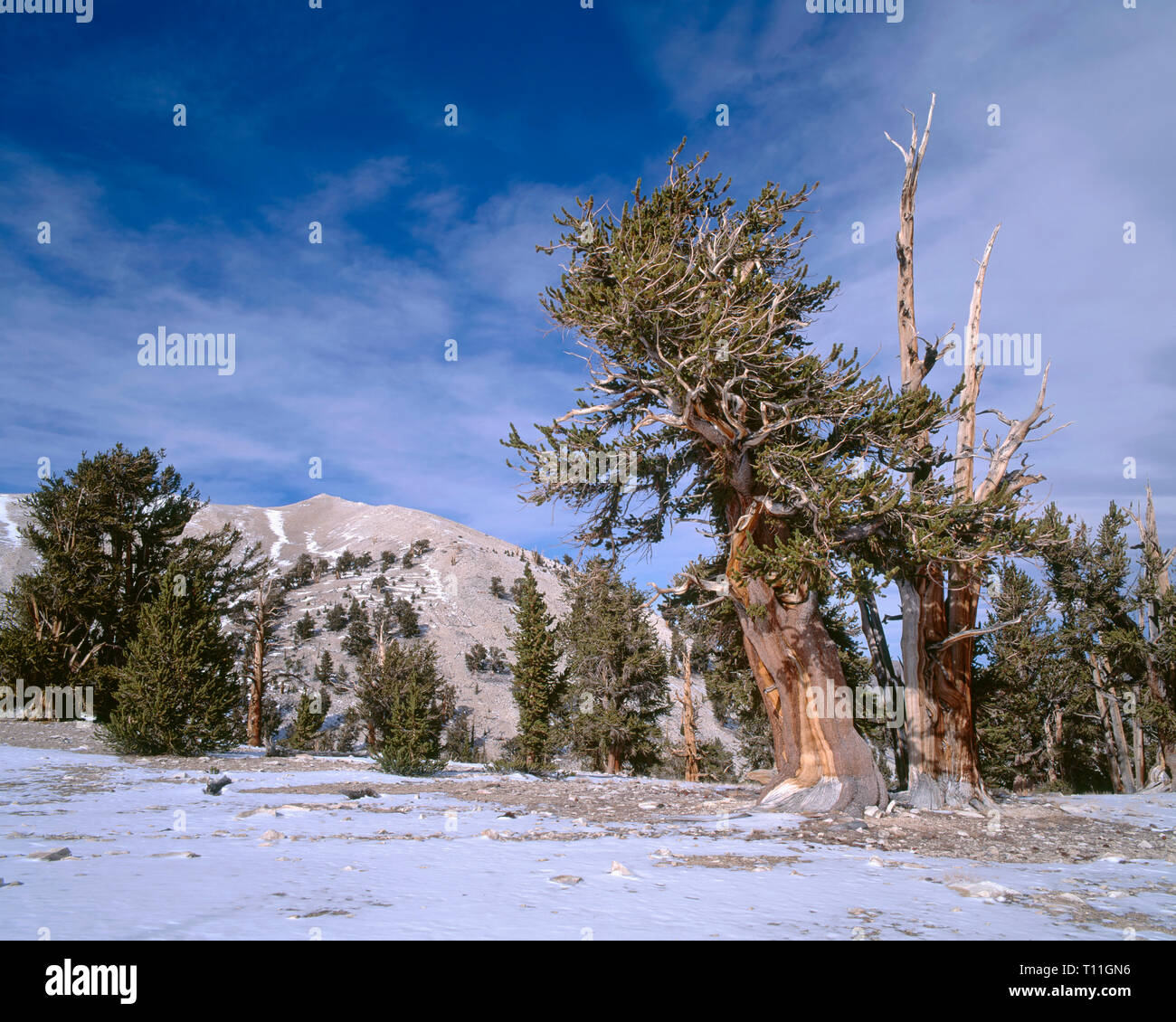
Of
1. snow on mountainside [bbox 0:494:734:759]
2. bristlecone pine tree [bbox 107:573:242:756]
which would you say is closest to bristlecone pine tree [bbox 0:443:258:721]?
snow on mountainside [bbox 0:494:734:759]

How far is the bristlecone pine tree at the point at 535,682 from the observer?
2633cm

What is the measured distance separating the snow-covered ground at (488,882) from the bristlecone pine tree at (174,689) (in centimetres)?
712

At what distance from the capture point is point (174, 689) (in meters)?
14.7

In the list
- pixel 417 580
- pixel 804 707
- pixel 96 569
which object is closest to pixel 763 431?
pixel 804 707

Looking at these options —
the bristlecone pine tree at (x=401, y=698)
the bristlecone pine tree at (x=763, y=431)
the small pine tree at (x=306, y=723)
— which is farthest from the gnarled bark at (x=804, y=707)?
the small pine tree at (x=306, y=723)

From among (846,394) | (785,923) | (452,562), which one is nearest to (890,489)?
(846,394)

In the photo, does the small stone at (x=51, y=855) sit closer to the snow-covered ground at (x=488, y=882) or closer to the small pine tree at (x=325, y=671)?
the snow-covered ground at (x=488, y=882)

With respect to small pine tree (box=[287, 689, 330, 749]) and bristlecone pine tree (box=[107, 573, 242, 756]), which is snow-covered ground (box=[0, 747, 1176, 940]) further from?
small pine tree (box=[287, 689, 330, 749])

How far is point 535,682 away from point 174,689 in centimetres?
1491

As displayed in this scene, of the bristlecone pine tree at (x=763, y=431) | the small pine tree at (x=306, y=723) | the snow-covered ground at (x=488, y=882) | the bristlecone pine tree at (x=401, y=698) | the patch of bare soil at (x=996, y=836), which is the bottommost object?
the small pine tree at (x=306, y=723)

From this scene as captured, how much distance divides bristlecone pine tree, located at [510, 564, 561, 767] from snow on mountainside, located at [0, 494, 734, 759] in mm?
2589

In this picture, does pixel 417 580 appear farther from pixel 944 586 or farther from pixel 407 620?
pixel 944 586

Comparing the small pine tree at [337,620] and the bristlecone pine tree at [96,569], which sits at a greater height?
the bristlecone pine tree at [96,569]
